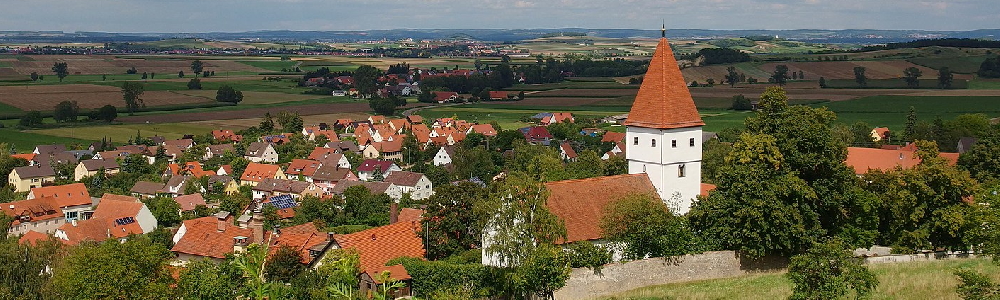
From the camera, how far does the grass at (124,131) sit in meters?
124

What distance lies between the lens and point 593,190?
127ft

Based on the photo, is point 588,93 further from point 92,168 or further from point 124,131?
point 92,168

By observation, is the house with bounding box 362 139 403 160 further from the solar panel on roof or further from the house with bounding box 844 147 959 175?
the house with bounding box 844 147 959 175

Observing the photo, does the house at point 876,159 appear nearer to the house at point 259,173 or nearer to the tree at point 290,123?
the house at point 259,173

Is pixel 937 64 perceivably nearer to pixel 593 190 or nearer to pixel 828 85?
pixel 828 85

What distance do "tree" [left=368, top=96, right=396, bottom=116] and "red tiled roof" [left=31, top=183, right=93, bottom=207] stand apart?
76813 mm

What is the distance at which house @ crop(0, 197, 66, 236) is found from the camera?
70312 mm

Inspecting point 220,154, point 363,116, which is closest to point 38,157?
point 220,154

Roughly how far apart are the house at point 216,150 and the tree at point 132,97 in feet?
156

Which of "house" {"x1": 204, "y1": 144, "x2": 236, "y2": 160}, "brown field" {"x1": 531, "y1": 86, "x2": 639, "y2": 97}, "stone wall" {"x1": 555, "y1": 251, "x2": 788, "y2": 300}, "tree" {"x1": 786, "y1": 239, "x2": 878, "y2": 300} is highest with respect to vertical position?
"tree" {"x1": 786, "y1": 239, "x2": 878, "y2": 300}

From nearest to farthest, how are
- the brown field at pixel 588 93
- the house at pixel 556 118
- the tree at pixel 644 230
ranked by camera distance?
the tree at pixel 644 230, the house at pixel 556 118, the brown field at pixel 588 93

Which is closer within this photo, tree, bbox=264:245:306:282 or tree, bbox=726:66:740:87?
tree, bbox=264:245:306:282

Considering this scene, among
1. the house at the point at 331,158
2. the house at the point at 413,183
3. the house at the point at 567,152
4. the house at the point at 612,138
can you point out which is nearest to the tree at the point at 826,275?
the house at the point at 413,183

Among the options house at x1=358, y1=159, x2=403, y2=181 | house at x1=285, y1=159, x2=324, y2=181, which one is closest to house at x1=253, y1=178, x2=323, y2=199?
house at x1=285, y1=159, x2=324, y2=181
